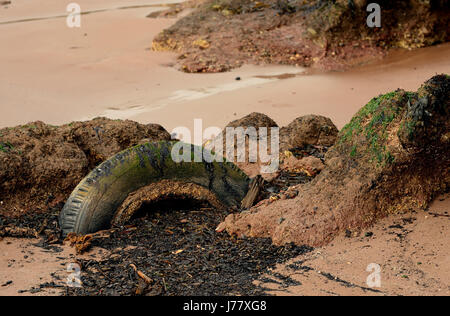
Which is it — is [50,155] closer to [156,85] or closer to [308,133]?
[308,133]

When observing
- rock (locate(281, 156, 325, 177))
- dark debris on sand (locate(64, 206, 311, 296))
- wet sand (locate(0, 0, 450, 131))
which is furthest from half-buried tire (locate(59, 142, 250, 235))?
wet sand (locate(0, 0, 450, 131))

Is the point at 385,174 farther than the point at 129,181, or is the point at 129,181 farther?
the point at 129,181

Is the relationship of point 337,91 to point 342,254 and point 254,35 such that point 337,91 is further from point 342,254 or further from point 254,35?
point 342,254

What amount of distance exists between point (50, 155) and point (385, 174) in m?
2.44

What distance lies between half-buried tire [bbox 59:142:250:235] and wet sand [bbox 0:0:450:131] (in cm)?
281

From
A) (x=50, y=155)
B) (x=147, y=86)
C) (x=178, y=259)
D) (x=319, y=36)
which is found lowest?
(x=178, y=259)

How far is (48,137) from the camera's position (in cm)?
475

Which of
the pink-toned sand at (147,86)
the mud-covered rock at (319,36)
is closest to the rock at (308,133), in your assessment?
the pink-toned sand at (147,86)

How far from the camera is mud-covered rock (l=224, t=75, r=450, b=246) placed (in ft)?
11.5

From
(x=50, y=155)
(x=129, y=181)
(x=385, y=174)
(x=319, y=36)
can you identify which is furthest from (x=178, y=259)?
(x=319, y=36)

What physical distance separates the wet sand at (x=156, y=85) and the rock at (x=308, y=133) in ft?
4.74

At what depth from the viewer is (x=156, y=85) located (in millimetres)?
9125

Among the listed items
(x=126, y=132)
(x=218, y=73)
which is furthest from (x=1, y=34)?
(x=126, y=132)

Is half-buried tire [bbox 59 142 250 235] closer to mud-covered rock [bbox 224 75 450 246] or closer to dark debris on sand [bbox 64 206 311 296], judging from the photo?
dark debris on sand [bbox 64 206 311 296]
